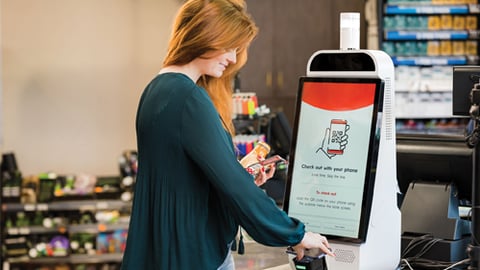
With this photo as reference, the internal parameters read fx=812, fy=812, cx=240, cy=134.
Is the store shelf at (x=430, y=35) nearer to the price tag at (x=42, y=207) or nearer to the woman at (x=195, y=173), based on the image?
the price tag at (x=42, y=207)

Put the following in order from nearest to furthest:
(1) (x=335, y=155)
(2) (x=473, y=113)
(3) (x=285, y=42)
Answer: (2) (x=473, y=113)
(1) (x=335, y=155)
(3) (x=285, y=42)

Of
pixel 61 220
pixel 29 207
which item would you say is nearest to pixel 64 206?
pixel 61 220

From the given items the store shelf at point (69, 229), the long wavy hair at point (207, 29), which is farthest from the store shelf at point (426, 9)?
the long wavy hair at point (207, 29)

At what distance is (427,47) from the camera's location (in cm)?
837

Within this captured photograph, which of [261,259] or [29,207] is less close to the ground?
[261,259]

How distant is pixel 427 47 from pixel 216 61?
6604 mm

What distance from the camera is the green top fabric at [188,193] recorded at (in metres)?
1.97

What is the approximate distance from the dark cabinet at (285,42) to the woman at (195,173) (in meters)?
6.36

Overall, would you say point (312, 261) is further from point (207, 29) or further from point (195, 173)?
point (207, 29)

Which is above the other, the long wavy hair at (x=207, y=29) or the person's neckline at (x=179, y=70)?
the long wavy hair at (x=207, y=29)

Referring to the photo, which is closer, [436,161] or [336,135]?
[336,135]

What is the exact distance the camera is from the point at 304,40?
852cm

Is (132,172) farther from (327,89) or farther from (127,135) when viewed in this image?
(327,89)

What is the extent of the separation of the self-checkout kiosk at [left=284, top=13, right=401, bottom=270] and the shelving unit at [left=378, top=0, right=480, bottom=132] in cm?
618
